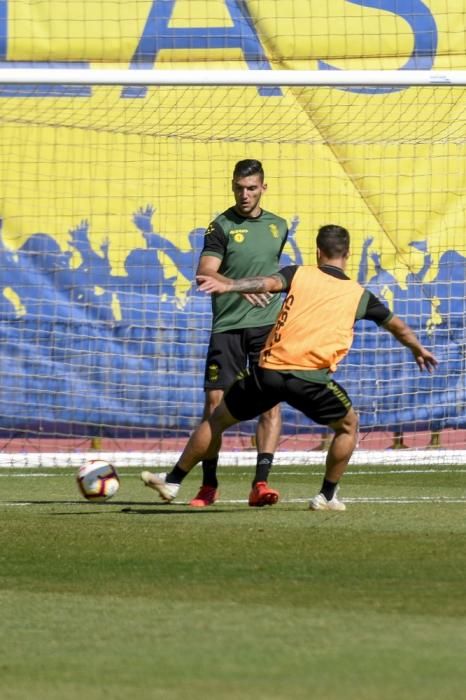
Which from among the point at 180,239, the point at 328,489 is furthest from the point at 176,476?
the point at 180,239

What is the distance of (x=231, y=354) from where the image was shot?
10305 mm

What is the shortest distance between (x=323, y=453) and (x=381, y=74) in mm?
4221

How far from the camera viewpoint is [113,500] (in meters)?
10.8

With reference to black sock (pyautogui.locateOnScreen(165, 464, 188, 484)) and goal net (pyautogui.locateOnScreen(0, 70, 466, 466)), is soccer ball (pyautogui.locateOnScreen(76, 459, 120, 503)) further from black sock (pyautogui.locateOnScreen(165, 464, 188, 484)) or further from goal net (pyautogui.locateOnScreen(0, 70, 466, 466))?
goal net (pyautogui.locateOnScreen(0, 70, 466, 466))

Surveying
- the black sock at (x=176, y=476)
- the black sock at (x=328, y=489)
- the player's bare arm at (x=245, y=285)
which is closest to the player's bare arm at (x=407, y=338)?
the player's bare arm at (x=245, y=285)

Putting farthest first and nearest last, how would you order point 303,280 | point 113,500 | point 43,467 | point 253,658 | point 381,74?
point 43,467 < point 381,74 < point 113,500 < point 303,280 < point 253,658

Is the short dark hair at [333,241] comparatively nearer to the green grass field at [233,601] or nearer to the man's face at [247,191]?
the man's face at [247,191]

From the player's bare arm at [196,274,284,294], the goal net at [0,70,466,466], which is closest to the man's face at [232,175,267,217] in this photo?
the player's bare arm at [196,274,284,294]

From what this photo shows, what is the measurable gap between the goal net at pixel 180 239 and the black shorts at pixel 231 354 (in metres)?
5.49

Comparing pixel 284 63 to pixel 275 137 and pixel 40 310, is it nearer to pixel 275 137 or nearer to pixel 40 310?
pixel 275 137

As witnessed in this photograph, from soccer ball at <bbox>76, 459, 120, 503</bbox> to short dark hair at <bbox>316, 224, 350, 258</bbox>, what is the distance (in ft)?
6.57

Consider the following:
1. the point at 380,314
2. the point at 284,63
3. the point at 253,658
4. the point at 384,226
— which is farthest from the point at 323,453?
the point at 253,658

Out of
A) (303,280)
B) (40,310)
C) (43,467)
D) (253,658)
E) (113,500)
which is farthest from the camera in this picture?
(40,310)

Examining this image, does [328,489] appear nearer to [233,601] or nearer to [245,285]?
[245,285]
